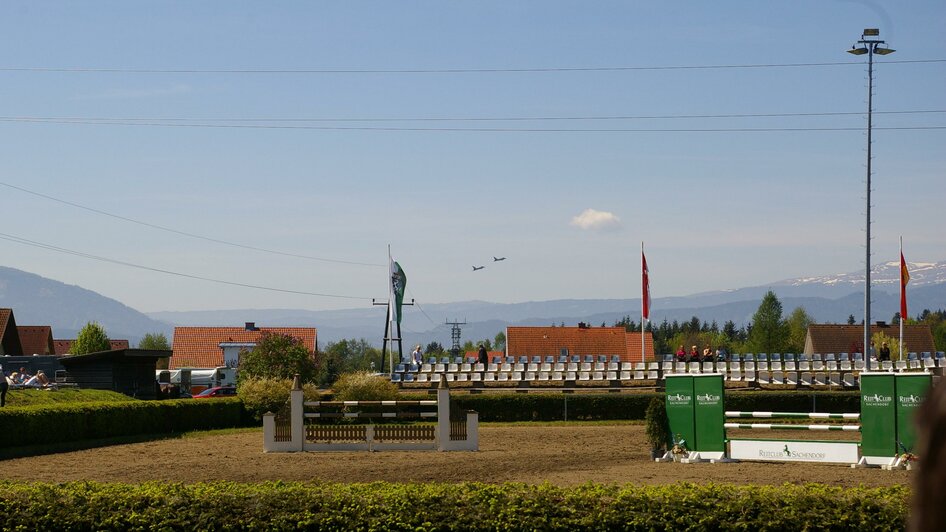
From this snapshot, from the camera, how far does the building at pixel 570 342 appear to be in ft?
261

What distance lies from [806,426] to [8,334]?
69704 mm

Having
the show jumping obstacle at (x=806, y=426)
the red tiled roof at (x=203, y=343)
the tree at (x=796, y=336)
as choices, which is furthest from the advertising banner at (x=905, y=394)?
the tree at (x=796, y=336)

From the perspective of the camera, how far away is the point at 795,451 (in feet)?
72.5

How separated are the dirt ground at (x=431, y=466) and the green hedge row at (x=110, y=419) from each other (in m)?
1.72

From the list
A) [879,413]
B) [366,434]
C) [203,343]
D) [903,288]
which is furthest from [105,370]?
[203,343]

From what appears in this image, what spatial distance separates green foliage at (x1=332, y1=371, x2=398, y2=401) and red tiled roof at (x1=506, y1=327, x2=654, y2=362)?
138ft

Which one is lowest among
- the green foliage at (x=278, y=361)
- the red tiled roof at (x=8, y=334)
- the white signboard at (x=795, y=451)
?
the white signboard at (x=795, y=451)

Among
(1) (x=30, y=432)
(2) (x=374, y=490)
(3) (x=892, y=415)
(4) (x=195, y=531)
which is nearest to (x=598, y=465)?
(3) (x=892, y=415)

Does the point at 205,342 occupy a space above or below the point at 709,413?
above

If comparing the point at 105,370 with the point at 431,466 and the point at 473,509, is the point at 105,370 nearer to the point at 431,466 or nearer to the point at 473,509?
the point at 431,466

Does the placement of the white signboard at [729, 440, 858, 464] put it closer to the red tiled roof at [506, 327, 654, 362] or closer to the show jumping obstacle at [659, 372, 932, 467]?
the show jumping obstacle at [659, 372, 932, 467]

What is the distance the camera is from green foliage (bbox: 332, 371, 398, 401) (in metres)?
35.1

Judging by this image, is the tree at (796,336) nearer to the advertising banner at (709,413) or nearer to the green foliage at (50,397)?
the green foliage at (50,397)

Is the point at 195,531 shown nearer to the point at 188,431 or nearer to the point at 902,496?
the point at 902,496
